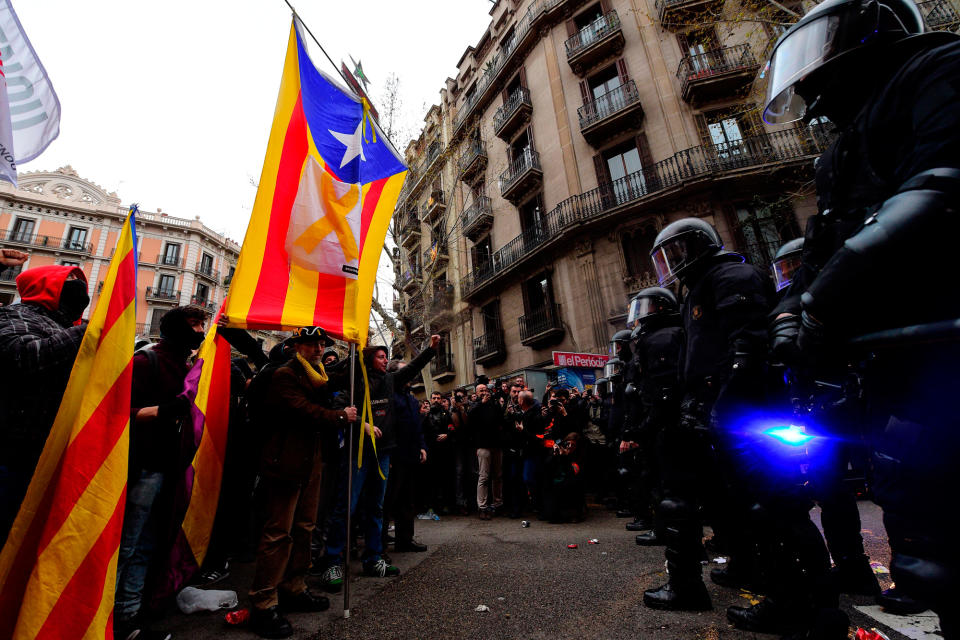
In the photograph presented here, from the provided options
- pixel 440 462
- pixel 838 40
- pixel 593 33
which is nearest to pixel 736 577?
pixel 838 40

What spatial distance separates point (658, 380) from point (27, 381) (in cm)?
410

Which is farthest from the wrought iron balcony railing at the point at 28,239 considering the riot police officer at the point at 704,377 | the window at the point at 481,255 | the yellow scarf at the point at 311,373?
the riot police officer at the point at 704,377

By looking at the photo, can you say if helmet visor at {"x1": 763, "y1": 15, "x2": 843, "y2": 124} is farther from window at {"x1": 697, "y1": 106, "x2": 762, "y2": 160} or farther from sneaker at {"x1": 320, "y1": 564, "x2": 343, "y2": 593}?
window at {"x1": 697, "y1": 106, "x2": 762, "y2": 160}

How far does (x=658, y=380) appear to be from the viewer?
11.4 feet

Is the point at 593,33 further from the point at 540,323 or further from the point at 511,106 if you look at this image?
the point at 540,323

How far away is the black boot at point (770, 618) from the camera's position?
197 centimetres

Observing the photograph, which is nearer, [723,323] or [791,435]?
[791,435]

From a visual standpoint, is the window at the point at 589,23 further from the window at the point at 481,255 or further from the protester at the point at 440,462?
the protester at the point at 440,462

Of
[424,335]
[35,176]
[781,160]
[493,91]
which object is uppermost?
[35,176]

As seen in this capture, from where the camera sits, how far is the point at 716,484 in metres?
2.93

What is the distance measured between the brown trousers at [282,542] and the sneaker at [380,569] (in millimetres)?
821

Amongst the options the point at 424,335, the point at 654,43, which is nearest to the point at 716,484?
the point at 424,335

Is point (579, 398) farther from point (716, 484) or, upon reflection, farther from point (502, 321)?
point (502, 321)

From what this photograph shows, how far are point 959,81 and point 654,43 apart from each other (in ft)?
57.2
